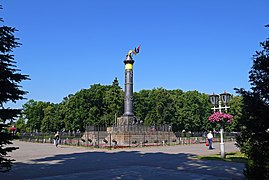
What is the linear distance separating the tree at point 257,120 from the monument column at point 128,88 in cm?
3161

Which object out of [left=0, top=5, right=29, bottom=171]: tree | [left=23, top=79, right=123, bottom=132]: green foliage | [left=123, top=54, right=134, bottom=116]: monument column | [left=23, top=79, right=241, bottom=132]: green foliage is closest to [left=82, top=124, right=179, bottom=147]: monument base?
[left=123, top=54, right=134, bottom=116]: monument column

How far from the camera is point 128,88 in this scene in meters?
39.6

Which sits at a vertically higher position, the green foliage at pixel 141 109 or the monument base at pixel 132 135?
the green foliage at pixel 141 109

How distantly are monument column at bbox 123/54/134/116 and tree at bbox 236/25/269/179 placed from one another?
104 ft

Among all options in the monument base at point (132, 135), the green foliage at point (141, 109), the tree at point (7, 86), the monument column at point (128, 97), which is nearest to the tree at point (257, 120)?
the tree at point (7, 86)

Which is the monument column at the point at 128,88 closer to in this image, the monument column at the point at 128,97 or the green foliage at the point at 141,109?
the monument column at the point at 128,97

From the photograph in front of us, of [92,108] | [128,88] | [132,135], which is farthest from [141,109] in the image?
[132,135]

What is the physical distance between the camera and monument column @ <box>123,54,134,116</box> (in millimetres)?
39250

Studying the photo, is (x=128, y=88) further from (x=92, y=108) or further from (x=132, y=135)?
(x=92, y=108)

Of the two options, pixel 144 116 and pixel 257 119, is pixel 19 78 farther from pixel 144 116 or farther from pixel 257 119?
pixel 144 116

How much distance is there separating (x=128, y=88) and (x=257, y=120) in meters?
32.7

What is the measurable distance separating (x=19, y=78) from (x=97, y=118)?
6220 centimetres

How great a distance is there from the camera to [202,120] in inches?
2965

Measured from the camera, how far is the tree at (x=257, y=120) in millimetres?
7168
